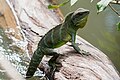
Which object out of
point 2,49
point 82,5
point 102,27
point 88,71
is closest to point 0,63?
point 88,71

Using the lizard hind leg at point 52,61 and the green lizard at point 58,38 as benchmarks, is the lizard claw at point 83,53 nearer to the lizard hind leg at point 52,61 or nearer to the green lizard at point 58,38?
the green lizard at point 58,38

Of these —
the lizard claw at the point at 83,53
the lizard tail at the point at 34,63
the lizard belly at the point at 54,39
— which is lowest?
the lizard claw at the point at 83,53

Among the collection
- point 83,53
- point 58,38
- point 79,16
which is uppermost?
point 79,16

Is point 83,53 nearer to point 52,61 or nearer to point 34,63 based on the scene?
point 52,61

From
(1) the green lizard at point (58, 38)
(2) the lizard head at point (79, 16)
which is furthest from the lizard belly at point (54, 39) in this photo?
(2) the lizard head at point (79, 16)

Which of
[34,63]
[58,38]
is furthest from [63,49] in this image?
[34,63]

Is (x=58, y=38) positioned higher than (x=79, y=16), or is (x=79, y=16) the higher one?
(x=79, y=16)
